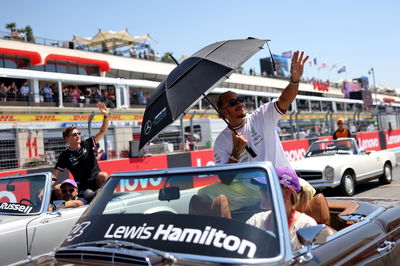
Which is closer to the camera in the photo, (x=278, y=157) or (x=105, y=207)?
(x=105, y=207)

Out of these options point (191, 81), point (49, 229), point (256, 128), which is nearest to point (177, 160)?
point (49, 229)

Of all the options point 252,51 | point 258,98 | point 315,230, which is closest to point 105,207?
point 315,230

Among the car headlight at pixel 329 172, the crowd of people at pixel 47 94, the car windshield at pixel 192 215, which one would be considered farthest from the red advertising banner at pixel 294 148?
the car windshield at pixel 192 215

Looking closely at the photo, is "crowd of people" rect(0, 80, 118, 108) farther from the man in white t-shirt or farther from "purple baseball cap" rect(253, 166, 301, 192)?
"purple baseball cap" rect(253, 166, 301, 192)

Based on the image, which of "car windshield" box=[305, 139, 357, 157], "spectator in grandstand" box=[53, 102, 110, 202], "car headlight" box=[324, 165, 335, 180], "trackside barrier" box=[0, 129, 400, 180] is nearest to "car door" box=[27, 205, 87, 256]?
"spectator in grandstand" box=[53, 102, 110, 202]

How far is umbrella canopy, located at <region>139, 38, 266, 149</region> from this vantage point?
→ 3.61 metres

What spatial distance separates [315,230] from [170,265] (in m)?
0.79

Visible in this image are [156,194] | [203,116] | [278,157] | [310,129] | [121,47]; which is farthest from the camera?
[121,47]

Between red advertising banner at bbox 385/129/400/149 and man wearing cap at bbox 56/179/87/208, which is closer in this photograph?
man wearing cap at bbox 56/179/87/208

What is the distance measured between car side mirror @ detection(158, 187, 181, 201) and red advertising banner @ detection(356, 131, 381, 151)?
1910cm

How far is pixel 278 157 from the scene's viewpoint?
3.93 metres

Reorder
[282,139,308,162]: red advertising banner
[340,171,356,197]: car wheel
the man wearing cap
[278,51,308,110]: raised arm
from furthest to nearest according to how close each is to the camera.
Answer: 1. [282,139,308,162]: red advertising banner
2. [340,171,356,197]: car wheel
3. the man wearing cap
4. [278,51,308,110]: raised arm

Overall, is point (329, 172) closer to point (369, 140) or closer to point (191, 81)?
point (191, 81)

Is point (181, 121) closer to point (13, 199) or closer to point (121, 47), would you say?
point (13, 199)
